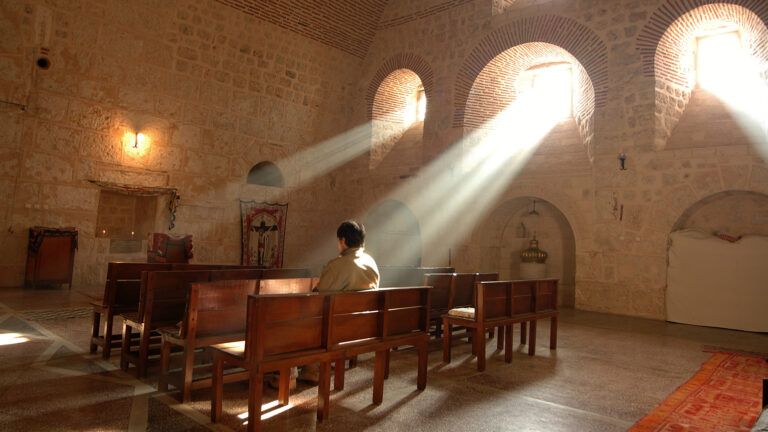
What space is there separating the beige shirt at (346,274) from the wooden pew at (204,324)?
1.76 ft

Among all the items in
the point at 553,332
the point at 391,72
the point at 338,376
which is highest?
the point at 391,72

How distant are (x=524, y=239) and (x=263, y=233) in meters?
5.73

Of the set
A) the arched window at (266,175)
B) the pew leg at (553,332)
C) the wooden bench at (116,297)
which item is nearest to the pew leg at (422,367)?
the pew leg at (553,332)

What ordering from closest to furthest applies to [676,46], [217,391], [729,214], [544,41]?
1. [217,391]
2. [729,214]
3. [676,46]
4. [544,41]

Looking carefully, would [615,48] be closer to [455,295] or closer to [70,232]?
[455,295]

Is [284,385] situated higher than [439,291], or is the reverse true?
[439,291]

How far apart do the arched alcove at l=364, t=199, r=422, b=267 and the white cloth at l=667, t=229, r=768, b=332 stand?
5716mm

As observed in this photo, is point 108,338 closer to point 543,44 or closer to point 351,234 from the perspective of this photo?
point 351,234

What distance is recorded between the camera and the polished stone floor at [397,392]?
273 centimetres

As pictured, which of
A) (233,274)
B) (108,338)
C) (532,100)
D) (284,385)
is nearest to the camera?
(284,385)

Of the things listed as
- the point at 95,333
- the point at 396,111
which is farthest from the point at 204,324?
the point at 396,111

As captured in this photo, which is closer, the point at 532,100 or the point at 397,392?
the point at 397,392

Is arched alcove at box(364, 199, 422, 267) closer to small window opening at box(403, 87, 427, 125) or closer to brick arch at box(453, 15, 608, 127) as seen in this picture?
small window opening at box(403, 87, 427, 125)

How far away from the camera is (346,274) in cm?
316
